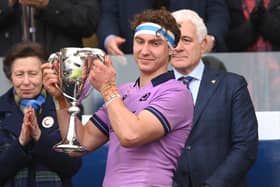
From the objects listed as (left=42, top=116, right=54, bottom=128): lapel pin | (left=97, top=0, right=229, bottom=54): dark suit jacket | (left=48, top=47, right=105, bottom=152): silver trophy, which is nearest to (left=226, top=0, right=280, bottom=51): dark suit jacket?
(left=97, top=0, right=229, bottom=54): dark suit jacket

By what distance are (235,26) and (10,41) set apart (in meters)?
1.61

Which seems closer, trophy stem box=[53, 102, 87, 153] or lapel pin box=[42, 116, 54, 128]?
trophy stem box=[53, 102, 87, 153]

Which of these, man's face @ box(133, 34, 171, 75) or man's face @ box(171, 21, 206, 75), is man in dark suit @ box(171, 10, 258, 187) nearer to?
man's face @ box(171, 21, 206, 75)

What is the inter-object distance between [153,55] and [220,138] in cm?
118

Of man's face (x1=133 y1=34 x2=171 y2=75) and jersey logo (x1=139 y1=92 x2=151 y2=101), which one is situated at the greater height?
man's face (x1=133 y1=34 x2=171 y2=75)

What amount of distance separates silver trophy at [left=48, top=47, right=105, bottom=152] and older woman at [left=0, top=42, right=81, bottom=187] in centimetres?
55

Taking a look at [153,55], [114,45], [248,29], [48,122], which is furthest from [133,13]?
[153,55]

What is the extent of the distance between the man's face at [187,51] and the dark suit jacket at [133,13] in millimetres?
967

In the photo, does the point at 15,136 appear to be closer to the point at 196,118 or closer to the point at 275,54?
the point at 196,118

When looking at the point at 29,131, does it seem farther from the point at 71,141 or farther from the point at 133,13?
the point at 133,13

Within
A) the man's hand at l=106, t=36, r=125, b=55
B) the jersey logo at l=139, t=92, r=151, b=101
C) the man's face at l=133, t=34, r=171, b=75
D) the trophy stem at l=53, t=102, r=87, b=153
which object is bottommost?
the trophy stem at l=53, t=102, r=87, b=153

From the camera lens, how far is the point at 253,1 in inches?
281

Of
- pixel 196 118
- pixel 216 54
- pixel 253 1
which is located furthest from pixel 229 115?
pixel 253 1

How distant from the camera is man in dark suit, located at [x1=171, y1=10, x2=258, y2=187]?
5367 millimetres
